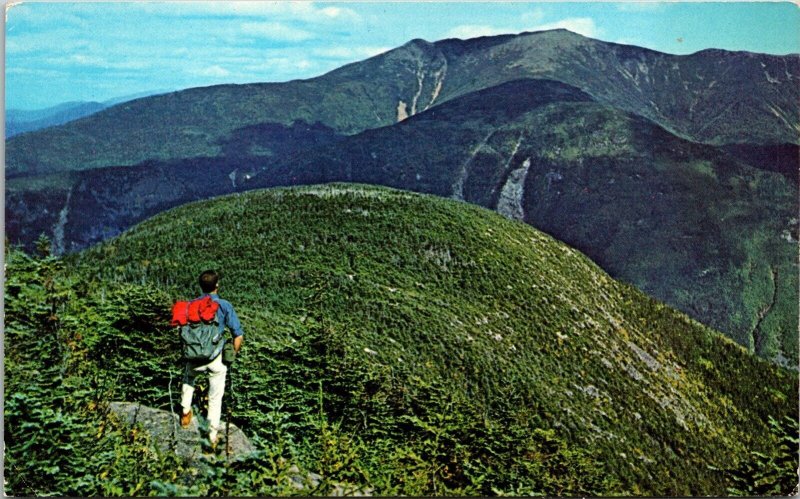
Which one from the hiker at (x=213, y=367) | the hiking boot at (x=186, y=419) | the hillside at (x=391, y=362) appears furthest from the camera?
the hillside at (x=391, y=362)

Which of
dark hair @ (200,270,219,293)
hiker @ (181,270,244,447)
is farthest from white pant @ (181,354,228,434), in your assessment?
dark hair @ (200,270,219,293)

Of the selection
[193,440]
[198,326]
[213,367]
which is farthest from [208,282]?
[193,440]

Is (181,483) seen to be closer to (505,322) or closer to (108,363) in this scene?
(108,363)

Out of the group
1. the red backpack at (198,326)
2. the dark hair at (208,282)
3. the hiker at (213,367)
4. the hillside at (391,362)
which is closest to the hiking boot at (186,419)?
the hiker at (213,367)

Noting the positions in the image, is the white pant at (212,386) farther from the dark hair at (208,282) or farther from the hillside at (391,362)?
the dark hair at (208,282)

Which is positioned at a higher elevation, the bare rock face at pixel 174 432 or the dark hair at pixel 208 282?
the dark hair at pixel 208 282

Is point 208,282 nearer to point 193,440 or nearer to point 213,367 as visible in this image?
point 213,367

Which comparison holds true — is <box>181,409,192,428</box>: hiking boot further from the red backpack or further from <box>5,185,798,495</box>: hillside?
the red backpack
